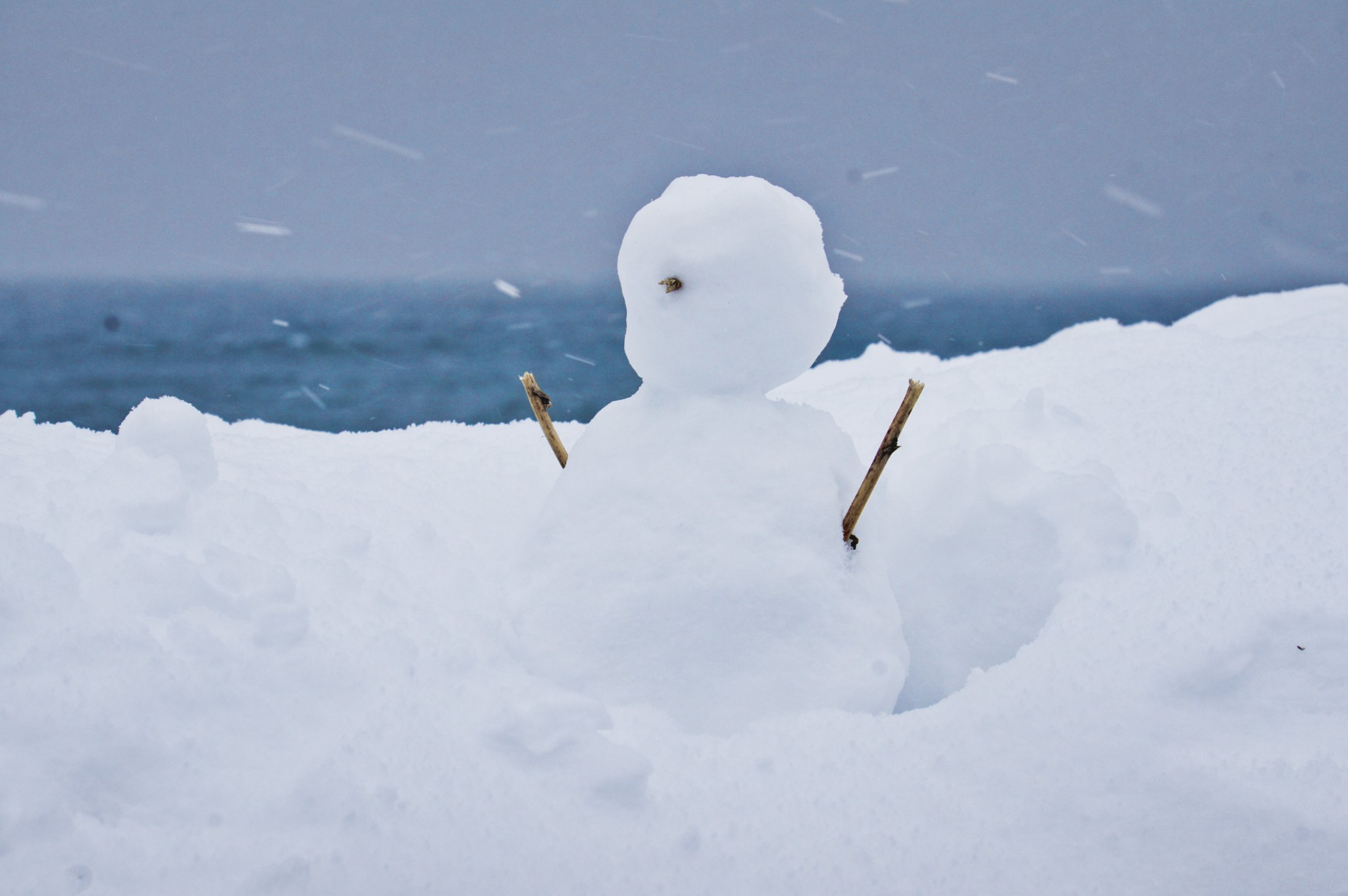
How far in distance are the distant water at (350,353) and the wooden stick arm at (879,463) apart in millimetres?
13199

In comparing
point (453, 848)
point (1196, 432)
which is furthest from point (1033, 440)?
point (453, 848)

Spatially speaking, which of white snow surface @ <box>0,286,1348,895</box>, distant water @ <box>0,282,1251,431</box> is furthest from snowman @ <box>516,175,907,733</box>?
distant water @ <box>0,282,1251,431</box>

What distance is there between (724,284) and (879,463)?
67 cm

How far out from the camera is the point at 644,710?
2.29 meters

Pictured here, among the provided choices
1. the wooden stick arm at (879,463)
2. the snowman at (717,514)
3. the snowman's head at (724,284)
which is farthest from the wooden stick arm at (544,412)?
the wooden stick arm at (879,463)

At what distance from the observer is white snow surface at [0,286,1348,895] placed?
5.70 ft

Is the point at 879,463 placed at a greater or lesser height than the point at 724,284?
→ lesser

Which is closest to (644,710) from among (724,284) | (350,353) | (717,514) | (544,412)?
(717,514)

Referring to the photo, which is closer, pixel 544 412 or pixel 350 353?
pixel 544 412

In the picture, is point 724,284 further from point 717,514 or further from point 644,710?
point 644,710

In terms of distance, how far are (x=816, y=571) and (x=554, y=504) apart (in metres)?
0.83

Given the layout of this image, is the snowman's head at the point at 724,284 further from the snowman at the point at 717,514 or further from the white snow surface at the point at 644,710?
the white snow surface at the point at 644,710

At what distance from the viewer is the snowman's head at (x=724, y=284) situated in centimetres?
246

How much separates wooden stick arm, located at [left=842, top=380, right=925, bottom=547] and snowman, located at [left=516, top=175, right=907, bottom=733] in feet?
0.15
